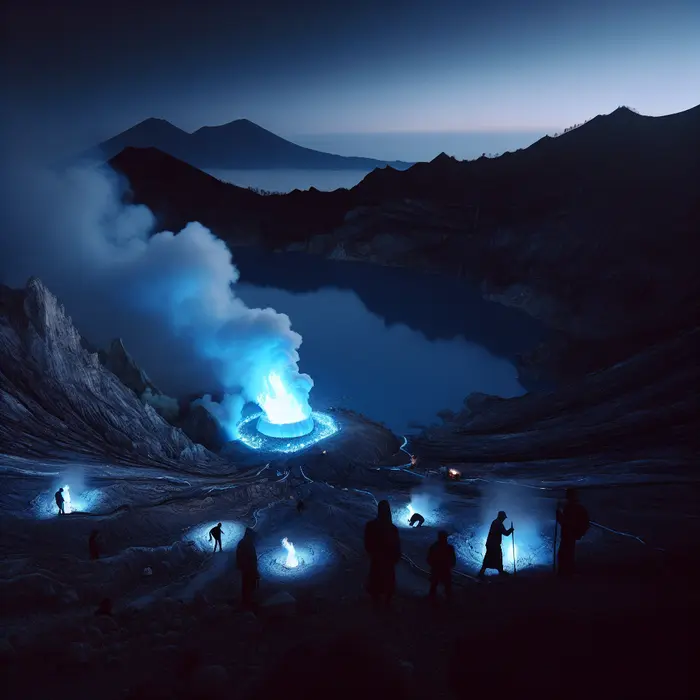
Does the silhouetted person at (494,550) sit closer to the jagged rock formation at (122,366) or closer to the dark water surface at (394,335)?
the jagged rock formation at (122,366)

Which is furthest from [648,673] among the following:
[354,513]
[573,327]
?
[573,327]

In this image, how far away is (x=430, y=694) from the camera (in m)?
5.18

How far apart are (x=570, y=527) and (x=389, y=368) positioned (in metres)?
44.1

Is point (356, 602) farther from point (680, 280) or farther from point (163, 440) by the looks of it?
point (680, 280)

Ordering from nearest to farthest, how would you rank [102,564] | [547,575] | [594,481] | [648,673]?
1. [648,673]
2. [547,575]
3. [102,564]
4. [594,481]

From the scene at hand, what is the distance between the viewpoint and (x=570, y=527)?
790cm

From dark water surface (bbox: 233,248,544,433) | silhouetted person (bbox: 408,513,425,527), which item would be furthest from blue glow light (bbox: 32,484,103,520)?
dark water surface (bbox: 233,248,544,433)

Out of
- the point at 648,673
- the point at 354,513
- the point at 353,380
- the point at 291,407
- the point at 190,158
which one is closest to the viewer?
the point at 648,673

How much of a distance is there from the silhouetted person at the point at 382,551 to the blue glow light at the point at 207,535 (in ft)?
18.4

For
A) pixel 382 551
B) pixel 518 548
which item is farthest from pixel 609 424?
pixel 382 551

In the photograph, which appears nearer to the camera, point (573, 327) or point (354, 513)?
point (354, 513)

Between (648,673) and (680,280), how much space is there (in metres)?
45.1

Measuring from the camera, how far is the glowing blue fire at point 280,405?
32.0 meters

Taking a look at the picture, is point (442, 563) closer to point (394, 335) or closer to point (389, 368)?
point (389, 368)
